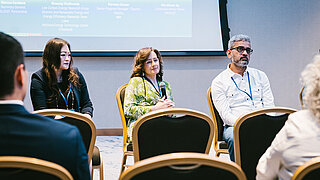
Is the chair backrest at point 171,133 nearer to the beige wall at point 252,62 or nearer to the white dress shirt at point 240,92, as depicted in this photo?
the white dress shirt at point 240,92

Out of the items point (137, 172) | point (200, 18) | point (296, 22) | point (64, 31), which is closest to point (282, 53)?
point (296, 22)

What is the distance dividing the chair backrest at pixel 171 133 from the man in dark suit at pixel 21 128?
2.49 feet

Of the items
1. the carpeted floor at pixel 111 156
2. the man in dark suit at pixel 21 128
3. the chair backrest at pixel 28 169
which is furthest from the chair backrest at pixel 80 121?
the carpeted floor at pixel 111 156

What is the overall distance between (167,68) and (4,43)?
12.6 feet

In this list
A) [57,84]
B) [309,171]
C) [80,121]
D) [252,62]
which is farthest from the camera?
[252,62]

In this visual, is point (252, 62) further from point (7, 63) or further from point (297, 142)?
point (7, 63)

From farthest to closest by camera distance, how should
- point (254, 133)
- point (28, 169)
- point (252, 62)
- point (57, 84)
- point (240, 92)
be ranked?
1. point (252, 62)
2. point (240, 92)
3. point (57, 84)
4. point (254, 133)
5. point (28, 169)

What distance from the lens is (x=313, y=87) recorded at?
1.16 meters

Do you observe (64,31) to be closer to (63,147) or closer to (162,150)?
(162,150)

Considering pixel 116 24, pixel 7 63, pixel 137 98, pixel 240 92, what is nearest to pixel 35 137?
pixel 7 63

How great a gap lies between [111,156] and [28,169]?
2.82 metres

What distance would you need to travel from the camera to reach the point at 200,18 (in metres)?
4.73

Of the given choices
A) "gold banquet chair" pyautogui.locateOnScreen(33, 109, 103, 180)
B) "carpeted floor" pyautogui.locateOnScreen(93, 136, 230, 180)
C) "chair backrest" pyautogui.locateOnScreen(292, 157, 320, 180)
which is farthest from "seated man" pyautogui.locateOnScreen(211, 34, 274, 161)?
"chair backrest" pyautogui.locateOnScreen(292, 157, 320, 180)

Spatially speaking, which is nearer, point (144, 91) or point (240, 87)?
point (144, 91)
